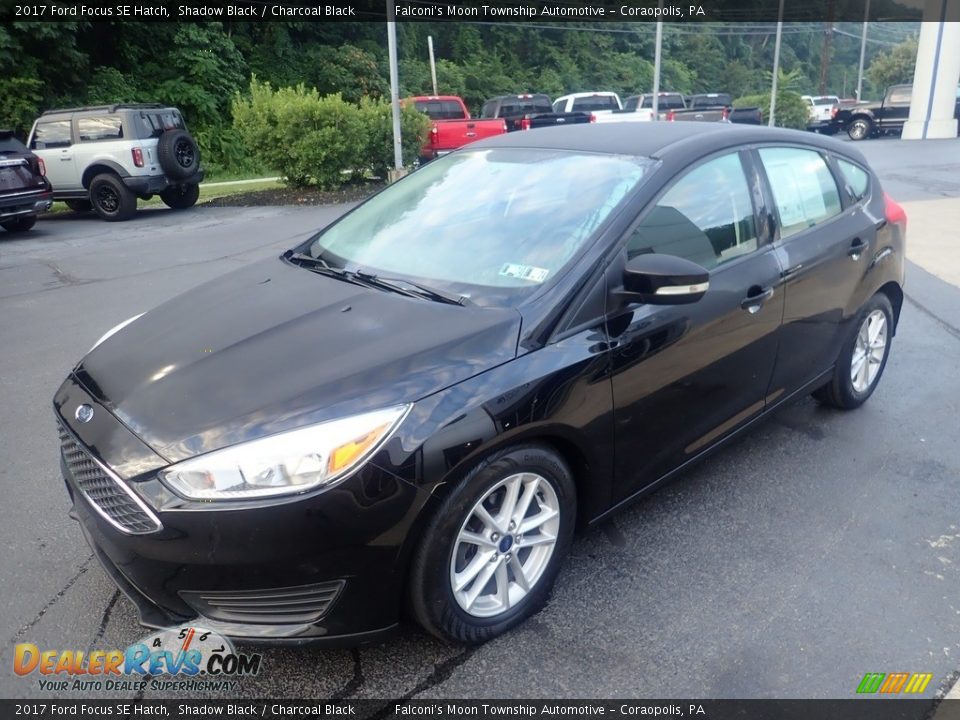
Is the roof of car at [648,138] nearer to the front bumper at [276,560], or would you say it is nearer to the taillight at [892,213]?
the taillight at [892,213]

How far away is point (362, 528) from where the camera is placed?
2191 mm

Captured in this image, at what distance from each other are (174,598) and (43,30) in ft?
77.9

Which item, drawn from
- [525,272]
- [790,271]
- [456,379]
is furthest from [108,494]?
[790,271]

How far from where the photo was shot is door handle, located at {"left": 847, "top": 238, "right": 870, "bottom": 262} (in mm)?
3973

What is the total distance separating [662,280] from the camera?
272cm

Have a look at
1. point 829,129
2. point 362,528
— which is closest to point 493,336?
point 362,528

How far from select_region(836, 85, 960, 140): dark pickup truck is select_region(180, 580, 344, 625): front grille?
35.6 metres

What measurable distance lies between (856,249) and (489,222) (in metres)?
2.09

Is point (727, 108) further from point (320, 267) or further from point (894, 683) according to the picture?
point (894, 683)

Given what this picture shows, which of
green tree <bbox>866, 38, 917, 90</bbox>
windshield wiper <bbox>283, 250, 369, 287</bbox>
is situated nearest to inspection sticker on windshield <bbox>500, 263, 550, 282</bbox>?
windshield wiper <bbox>283, 250, 369, 287</bbox>

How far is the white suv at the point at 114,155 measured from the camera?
13453 mm

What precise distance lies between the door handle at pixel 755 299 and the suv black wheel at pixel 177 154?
12.7 m


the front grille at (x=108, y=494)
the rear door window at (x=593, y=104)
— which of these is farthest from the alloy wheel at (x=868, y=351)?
the rear door window at (x=593, y=104)

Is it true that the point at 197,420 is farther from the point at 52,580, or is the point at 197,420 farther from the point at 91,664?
the point at 52,580
